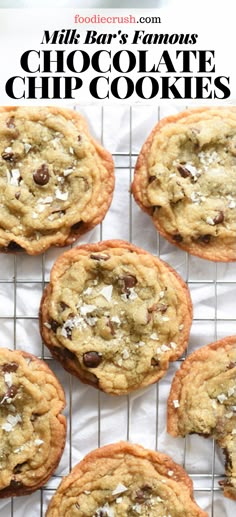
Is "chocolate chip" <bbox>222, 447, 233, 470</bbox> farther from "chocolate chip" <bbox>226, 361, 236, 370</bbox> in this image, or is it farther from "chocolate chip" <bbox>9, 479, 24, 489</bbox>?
"chocolate chip" <bbox>9, 479, 24, 489</bbox>

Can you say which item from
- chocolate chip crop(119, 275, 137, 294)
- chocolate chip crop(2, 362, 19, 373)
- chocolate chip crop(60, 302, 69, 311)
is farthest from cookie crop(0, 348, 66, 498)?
chocolate chip crop(119, 275, 137, 294)

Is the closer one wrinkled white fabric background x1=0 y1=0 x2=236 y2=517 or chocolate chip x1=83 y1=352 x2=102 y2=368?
chocolate chip x1=83 y1=352 x2=102 y2=368

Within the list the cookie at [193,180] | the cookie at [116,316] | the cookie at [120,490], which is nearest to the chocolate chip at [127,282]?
the cookie at [116,316]

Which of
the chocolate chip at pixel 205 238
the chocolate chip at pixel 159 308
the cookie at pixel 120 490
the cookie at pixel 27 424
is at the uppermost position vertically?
the chocolate chip at pixel 205 238

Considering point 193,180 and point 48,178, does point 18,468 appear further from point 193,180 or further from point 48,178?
point 193,180

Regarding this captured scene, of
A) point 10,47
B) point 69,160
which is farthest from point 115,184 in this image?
point 10,47

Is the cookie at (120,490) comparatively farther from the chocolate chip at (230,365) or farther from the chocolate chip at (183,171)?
the chocolate chip at (183,171)
